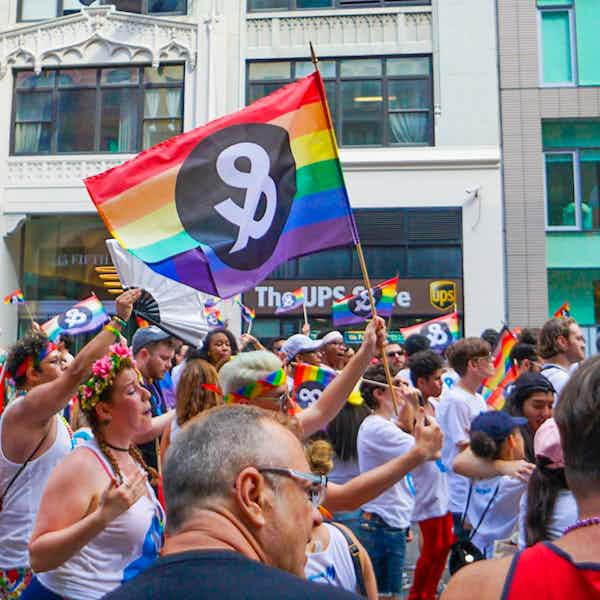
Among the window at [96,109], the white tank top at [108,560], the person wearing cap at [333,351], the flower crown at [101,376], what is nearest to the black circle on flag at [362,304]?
the person wearing cap at [333,351]

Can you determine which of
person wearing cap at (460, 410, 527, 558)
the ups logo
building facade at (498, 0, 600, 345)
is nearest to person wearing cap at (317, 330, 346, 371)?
person wearing cap at (460, 410, 527, 558)

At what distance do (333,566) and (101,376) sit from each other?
1.35 metres

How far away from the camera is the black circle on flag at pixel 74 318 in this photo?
33.1ft

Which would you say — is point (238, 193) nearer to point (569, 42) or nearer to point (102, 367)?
point (102, 367)

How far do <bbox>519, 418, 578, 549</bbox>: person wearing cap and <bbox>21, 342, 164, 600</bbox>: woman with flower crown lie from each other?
145 cm

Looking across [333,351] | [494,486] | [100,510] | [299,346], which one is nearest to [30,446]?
[100,510]

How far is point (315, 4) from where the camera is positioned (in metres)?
19.9

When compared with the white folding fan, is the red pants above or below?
below

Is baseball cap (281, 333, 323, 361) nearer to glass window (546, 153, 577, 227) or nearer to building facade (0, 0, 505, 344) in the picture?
building facade (0, 0, 505, 344)

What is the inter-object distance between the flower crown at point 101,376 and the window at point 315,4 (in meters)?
18.4

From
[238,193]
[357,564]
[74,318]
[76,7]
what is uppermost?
[76,7]

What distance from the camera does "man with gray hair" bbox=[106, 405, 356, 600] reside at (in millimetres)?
1316

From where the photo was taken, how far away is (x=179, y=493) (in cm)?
162

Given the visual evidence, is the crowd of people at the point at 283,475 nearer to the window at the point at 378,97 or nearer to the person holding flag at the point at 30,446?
the person holding flag at the point at 30,446
